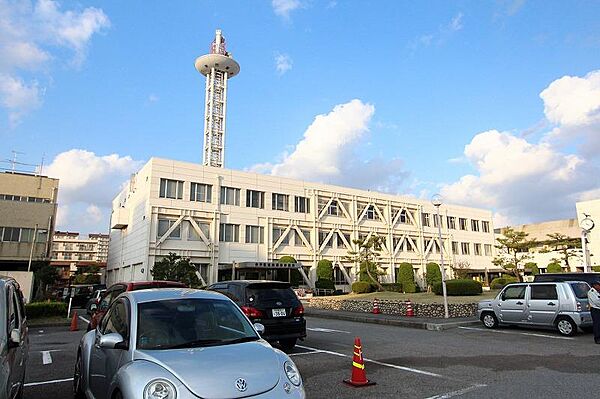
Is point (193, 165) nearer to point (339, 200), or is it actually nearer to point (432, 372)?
point (339, 200)

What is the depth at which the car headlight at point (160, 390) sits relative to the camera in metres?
3.62

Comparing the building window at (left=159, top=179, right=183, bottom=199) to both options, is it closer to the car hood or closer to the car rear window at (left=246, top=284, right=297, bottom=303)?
the car rear window at (left=246, top=284, right=297, bottom=303)

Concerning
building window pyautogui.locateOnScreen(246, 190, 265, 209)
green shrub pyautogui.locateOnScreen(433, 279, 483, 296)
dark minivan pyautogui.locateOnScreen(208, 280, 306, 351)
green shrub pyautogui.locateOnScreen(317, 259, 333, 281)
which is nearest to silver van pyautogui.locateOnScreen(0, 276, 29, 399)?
dark minivan pyautogui.locateOnScreen(208, 280, 306, 351)

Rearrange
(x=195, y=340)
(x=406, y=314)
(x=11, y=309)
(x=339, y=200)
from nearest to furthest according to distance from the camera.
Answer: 1. (x=195, y=340)
2. (x=11, y=309)
3. (x=406, y=314)
4. (x=339, y=200)

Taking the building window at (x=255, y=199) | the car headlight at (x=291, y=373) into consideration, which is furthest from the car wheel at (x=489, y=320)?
the building window at (x=255, y=199)

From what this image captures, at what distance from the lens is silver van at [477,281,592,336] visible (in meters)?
12.8

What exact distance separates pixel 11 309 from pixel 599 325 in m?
13.1

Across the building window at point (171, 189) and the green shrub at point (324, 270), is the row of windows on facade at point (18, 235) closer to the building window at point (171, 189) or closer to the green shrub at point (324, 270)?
the building window at point (171, 189)

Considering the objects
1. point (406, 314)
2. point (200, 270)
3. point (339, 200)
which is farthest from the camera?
point (339, 200)

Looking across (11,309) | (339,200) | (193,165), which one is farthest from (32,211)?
(11,309)

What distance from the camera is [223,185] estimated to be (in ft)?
139

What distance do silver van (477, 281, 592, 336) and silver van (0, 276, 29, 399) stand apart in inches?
547

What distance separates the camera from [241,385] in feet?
12.2

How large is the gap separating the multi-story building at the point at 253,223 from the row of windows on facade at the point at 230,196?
9cm
